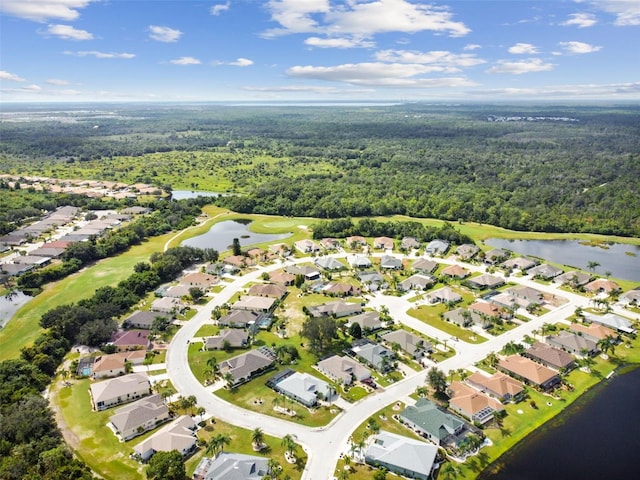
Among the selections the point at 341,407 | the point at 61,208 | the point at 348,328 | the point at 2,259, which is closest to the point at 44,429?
the point at 341,407

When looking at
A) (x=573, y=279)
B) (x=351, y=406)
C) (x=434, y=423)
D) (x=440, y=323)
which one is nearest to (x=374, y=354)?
(x=351, y=406)

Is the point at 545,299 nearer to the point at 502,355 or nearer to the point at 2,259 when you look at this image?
the point at 502,355

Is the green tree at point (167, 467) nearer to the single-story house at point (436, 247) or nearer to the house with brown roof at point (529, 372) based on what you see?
the house with brown roof at point (529, 372)

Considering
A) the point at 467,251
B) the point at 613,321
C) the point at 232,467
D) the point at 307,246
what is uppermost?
the point at 307,246

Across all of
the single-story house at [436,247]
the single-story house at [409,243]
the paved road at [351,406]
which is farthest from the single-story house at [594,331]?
the single-story house at [409,243]

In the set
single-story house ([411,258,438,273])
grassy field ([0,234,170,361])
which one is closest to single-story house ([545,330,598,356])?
single-story house ([411,258,438,273])

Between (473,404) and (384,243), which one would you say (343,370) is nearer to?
(473,404)

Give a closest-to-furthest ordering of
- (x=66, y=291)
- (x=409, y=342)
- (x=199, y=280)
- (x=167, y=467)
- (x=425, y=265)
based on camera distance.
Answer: (x=167, y=467) → (x=409, y=342) → (x=66, y=291) → (x=199, y=280) → (x=425, y=265)
